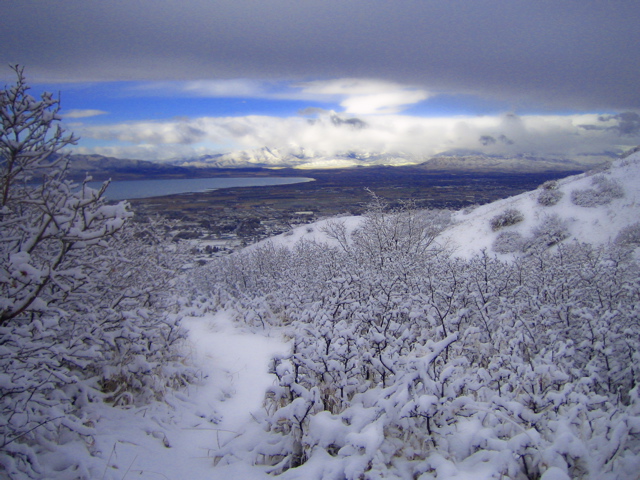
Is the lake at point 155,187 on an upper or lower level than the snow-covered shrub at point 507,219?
upper

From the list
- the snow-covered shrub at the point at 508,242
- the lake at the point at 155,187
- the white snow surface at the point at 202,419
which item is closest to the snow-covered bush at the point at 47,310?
the white snow surface at the point at 202,419

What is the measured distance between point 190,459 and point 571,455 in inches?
138

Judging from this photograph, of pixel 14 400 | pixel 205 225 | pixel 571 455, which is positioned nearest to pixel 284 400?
pixel 14 400

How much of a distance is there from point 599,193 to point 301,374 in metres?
22.0

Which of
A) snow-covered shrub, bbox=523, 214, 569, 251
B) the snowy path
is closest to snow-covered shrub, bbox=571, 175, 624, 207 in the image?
snow-covered shrub, bbox=523, 214, 569, 251

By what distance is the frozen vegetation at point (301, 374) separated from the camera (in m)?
2.56

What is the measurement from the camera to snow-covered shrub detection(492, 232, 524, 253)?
58.2 ft

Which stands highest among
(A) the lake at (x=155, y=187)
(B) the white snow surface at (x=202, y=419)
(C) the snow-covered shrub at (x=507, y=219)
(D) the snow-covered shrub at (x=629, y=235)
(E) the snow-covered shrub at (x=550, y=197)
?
(A) the lake at (x=155, y=187)

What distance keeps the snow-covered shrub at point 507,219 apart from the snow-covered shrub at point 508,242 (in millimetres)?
1065

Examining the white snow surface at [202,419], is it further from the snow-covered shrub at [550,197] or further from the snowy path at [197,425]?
the snow-covered shrub at [550,197]

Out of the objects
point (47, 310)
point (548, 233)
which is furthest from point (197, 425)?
point (548, 233)

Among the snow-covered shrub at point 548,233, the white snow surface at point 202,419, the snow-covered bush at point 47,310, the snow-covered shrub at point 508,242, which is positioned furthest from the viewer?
the snow-covered shrub at point 508,242

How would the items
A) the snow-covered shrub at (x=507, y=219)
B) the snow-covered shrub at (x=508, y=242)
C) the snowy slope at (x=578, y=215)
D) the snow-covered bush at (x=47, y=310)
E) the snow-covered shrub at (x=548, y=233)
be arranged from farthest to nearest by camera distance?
the snow-covered shrub at (x=507, y=219) < the snow-covered shrub at (x=508, y=242) < the snow-covered shrub at (x=548, y=233) < the snowy slope at (x=578, y=215) < the snow-covered bush at (x=47, y=310)

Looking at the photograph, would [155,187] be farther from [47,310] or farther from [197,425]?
[47,310]
